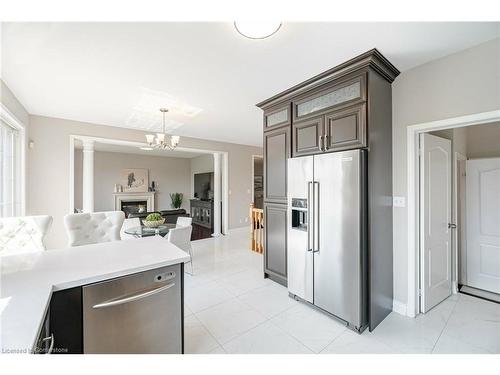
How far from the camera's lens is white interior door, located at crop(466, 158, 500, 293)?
105 inches

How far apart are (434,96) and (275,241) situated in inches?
91.3

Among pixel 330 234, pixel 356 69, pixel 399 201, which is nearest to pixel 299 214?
pixel 330 234

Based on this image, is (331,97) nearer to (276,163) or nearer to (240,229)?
(276,163)

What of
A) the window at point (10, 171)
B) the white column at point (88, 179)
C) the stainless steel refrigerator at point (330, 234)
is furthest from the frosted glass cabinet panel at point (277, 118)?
the white column at point (88, 179)

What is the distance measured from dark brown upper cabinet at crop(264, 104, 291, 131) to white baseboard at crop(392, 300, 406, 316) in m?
2.34

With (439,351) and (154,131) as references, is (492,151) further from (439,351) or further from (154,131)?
(154,131)

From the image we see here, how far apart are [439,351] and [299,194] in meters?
1.72

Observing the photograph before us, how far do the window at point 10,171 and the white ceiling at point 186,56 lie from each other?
1.84 ft

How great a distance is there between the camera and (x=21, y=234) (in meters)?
1.84

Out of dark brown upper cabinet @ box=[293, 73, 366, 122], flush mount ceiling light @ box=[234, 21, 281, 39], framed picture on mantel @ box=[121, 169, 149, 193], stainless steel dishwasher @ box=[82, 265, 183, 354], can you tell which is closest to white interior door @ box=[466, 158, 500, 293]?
dark brown upper cabinet @ box=[293, 73, 366, 122]

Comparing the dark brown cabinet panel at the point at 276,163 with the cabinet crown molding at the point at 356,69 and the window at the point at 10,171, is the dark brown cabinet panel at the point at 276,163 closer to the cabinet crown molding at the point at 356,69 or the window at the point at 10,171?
the cabinet crown molding at the point at 356,69
